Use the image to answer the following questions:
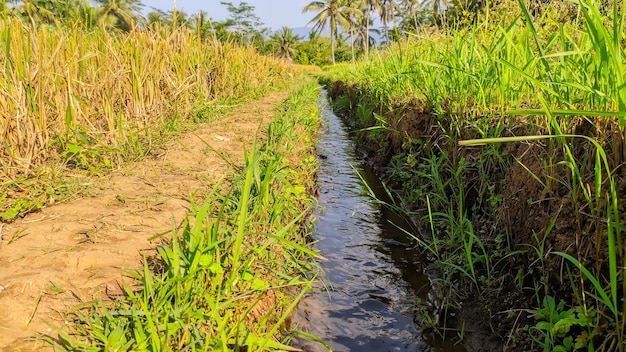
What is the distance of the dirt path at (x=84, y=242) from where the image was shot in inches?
58.6

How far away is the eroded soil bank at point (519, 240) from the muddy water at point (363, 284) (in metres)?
0.19

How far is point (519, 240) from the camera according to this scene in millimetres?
2104

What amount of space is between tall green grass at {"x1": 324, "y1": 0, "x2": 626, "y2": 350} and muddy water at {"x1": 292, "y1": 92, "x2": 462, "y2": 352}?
279 mm

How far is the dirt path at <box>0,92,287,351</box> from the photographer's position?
4.89 feet

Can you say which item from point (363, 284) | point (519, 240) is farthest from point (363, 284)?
point (519, 240)

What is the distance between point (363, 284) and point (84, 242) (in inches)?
61.3

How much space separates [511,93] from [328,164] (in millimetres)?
3181

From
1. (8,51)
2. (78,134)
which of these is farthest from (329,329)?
(8,51)

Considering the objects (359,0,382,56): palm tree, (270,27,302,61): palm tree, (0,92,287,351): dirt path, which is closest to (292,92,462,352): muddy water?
(0,92,287,351): dirt path

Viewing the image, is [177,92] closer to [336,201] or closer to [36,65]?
[36,65]

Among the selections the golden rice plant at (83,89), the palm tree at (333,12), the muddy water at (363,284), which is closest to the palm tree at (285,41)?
the palm tree at (333,12)

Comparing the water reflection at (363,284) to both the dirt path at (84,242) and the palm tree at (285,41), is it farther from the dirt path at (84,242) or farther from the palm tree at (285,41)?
the palm tree at (285,41)

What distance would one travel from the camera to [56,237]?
2045mm

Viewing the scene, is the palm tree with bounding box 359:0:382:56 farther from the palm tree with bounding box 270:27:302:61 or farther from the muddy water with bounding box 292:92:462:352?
the muddy water with bounding box 292:92:462:352
